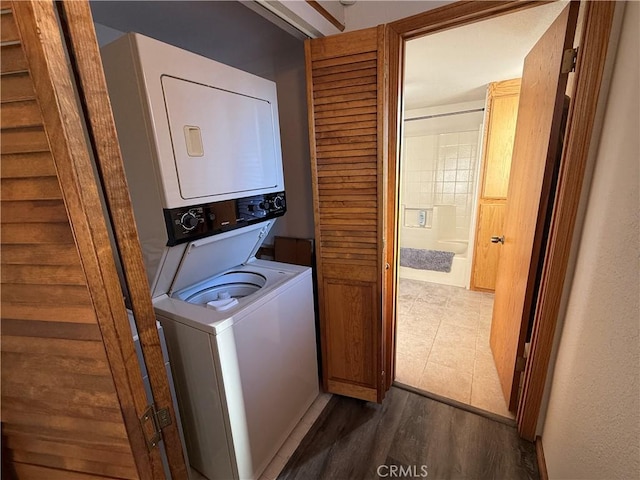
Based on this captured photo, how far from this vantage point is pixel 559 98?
122cm

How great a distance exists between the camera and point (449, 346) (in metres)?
2.31

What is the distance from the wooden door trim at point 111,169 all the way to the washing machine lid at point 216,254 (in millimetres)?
630

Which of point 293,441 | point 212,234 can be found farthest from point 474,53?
point 293,441

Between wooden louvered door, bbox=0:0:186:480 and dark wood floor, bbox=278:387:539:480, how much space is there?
1.11 metres

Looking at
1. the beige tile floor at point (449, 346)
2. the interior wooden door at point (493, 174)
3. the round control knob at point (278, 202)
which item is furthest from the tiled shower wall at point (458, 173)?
the round control knob at point (278, 202)

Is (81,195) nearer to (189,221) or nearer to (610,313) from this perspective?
(189,221)

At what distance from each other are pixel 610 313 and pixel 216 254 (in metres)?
1.55

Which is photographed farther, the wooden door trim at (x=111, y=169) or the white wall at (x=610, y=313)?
the white wall at (x=610, y=313)

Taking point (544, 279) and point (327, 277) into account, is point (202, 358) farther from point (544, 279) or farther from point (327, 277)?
point (544, 279)

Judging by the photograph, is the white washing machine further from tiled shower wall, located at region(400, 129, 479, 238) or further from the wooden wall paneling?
tiled shower wall, located at region(400, 129, 479, 238)

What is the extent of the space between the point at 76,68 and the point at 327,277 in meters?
1.39

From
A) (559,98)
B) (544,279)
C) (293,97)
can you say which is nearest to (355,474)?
(544,279)

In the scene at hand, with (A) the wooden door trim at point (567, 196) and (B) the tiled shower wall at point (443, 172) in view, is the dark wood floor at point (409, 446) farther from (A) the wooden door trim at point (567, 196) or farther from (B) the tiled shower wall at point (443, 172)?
(B) the tiled shower wall at point (443, 172)

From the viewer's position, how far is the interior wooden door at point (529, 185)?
1.24m
